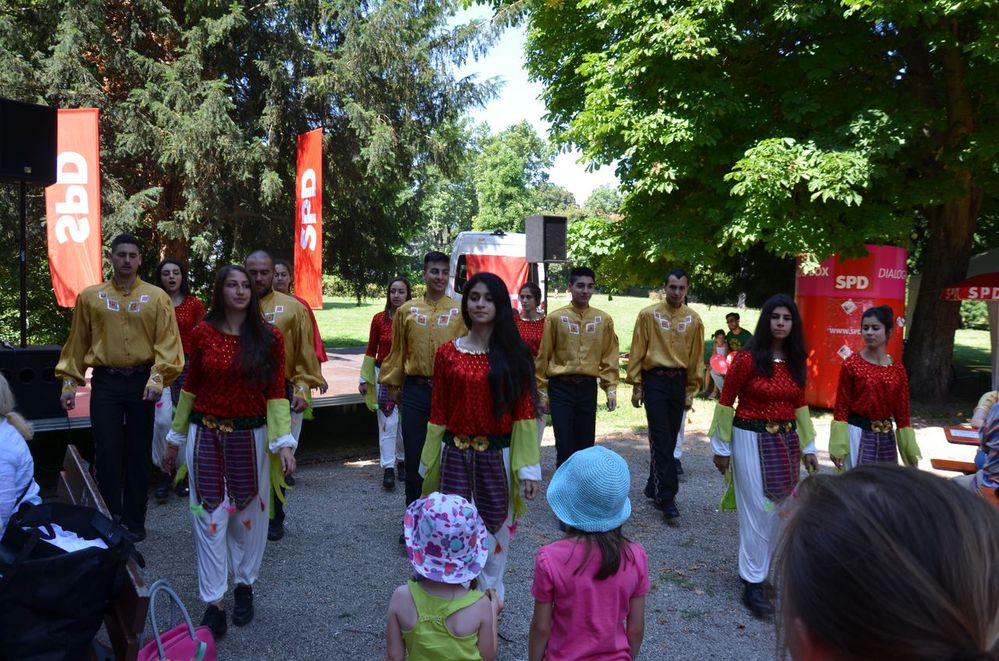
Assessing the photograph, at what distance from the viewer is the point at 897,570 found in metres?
0.78

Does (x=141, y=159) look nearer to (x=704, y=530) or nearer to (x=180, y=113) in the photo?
(x=180, y=113)

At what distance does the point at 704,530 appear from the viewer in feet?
18.9

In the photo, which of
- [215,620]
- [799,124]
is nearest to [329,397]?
[215,620]

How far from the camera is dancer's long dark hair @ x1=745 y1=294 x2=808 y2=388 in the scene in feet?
14.1

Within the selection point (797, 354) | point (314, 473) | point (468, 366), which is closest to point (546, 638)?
point (468, 366)

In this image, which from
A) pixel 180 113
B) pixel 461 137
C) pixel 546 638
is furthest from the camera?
pixel 461 137

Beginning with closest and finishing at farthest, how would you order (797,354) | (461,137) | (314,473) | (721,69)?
1. (797,354)
2. (314,473)
3. (721,69)
4. (461,137)

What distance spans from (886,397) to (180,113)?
1267cm

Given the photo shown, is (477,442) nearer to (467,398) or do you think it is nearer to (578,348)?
(467,398)

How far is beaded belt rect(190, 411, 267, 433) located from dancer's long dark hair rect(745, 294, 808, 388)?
2840mm

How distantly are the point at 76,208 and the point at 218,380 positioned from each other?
18.9 feet

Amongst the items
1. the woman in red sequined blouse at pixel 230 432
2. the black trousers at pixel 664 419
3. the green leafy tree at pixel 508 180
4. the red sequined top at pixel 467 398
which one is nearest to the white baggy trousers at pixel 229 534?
the woman in red sequined blouse at pixel 230 432

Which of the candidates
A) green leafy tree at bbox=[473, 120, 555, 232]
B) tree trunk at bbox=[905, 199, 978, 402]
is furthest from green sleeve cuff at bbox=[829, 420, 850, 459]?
green leafy tree at bbox=[473, 120, 555, 232]

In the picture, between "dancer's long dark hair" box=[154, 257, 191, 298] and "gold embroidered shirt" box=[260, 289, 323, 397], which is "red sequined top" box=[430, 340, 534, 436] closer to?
"gold embroidered shirt" box=[260, 289, 323, 397]
